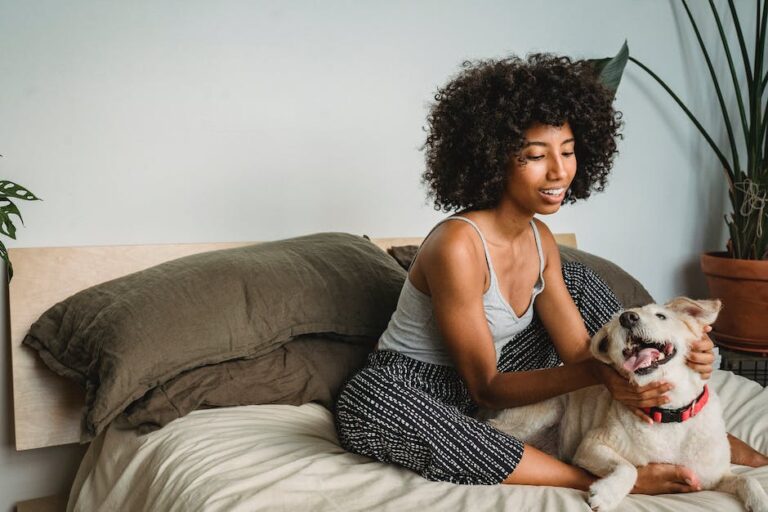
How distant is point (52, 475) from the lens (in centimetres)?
215

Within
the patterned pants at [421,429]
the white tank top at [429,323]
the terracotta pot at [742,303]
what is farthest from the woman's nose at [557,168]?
the terracotta pot at [742,303]

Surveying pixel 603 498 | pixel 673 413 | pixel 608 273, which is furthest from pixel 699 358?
pixel 608 273

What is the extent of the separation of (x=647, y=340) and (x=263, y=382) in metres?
0.90

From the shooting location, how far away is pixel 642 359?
1.22m

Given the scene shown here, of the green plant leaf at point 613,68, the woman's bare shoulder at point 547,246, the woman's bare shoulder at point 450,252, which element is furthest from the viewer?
the green plant leaf at point 613,68

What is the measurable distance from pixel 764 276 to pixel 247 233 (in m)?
1.92

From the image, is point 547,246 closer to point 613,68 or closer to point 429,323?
point 429,323

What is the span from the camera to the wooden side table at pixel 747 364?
2.89 meters

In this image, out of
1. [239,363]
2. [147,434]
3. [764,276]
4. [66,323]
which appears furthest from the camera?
[764,276]

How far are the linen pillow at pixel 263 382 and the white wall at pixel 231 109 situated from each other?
621mm

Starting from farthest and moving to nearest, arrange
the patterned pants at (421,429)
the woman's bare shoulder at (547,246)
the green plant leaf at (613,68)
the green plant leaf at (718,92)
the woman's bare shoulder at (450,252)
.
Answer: the green plant leaf at (718,92)
the green plant leaf at (613,68)
the woman's bare shoulder at (547,246)
the woman's bare shoulder at (450,252)
the patterned pants at (421,429)

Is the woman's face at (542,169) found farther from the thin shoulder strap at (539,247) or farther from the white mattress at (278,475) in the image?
the white mattress at (278,475)

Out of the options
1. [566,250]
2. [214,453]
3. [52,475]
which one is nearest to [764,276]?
[566,250]

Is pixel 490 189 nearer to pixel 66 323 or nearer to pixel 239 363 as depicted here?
pixel 239 363
